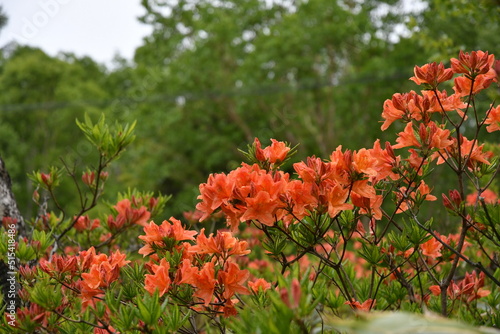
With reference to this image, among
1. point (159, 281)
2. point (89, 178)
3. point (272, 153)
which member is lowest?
point (159, 281)

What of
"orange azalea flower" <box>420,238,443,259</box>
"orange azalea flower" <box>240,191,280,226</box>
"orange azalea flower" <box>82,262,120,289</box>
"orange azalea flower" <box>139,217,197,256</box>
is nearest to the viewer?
"orange azalea flower" <box>240,191,280,226</box>

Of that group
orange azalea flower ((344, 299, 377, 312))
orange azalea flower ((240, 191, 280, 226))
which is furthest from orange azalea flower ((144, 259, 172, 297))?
orange azalea flower ((344, 299, 377, 312))

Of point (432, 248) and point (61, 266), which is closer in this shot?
point (61, 266)

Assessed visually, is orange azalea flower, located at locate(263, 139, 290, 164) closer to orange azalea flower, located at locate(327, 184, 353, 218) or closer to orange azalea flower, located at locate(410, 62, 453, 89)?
orange azalea flower, located at locate(327, 184, 353, 218)

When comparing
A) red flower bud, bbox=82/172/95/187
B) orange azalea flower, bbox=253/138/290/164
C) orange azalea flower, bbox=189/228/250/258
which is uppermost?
red flower bud, bbox=82/172/95/187

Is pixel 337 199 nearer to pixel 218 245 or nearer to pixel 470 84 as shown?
pixel 218 245

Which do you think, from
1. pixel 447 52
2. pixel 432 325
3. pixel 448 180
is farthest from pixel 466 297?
pixel 448 180

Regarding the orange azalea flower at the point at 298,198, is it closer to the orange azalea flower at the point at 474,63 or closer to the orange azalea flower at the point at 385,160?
the orange azalea flower at the point at 385,160

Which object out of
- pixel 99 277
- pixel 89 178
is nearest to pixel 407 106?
pixel 99 277

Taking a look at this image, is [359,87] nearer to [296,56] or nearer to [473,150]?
[296,56]

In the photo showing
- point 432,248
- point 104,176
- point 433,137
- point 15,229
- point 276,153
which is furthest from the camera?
point 104,176

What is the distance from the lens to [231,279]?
47.9 inches

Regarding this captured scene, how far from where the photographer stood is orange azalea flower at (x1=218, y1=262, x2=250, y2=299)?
1212 millimetres

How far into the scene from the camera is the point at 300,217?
1258 mm
